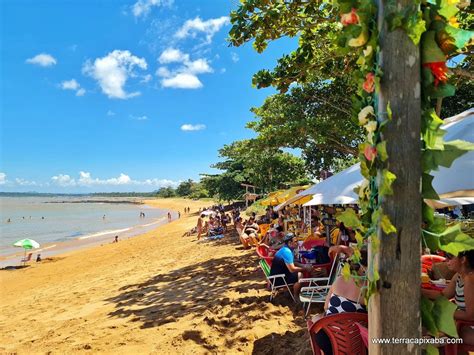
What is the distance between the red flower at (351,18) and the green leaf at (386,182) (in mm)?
681

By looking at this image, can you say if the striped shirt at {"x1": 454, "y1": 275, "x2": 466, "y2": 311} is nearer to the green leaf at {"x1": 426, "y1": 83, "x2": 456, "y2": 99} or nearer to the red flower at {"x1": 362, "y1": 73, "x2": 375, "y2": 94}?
the green leaf at {"x1": 426, "y1": 83, "x2": 456, "y2": 99}

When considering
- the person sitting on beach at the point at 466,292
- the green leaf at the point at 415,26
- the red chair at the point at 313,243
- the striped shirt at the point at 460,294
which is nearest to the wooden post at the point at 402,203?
the green leaf at the point at 415,26

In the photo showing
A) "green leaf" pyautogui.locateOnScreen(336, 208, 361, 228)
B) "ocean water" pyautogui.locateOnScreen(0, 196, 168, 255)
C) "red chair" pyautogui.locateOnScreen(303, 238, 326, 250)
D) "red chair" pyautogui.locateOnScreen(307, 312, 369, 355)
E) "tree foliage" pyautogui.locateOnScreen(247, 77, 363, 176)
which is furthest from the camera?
"ocean water" pyautogui.locateOnScreen(0, 196, 168, 255)

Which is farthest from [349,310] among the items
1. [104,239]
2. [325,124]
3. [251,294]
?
[104,239]

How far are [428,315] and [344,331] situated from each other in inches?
58.1

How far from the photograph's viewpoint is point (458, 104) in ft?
35.9

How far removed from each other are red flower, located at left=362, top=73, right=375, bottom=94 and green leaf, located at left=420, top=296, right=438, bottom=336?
944mm

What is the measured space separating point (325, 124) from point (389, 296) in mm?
9100

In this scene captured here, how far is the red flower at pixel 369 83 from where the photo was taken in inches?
54.8

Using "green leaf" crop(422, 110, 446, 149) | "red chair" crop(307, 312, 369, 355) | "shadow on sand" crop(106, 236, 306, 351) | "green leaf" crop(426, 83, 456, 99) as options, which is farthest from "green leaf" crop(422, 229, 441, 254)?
"shadow on sand" crop(106, 236, 306, 351)

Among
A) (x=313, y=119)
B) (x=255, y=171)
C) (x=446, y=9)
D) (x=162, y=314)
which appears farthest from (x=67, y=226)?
(x=446, y=9)

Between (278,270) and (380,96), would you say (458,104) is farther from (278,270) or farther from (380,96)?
(380,96)

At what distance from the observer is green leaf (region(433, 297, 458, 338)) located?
4.36 ft

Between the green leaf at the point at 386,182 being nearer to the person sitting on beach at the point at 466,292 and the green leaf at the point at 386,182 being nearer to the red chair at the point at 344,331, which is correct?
the person sitting on beach at the point at 466,292
